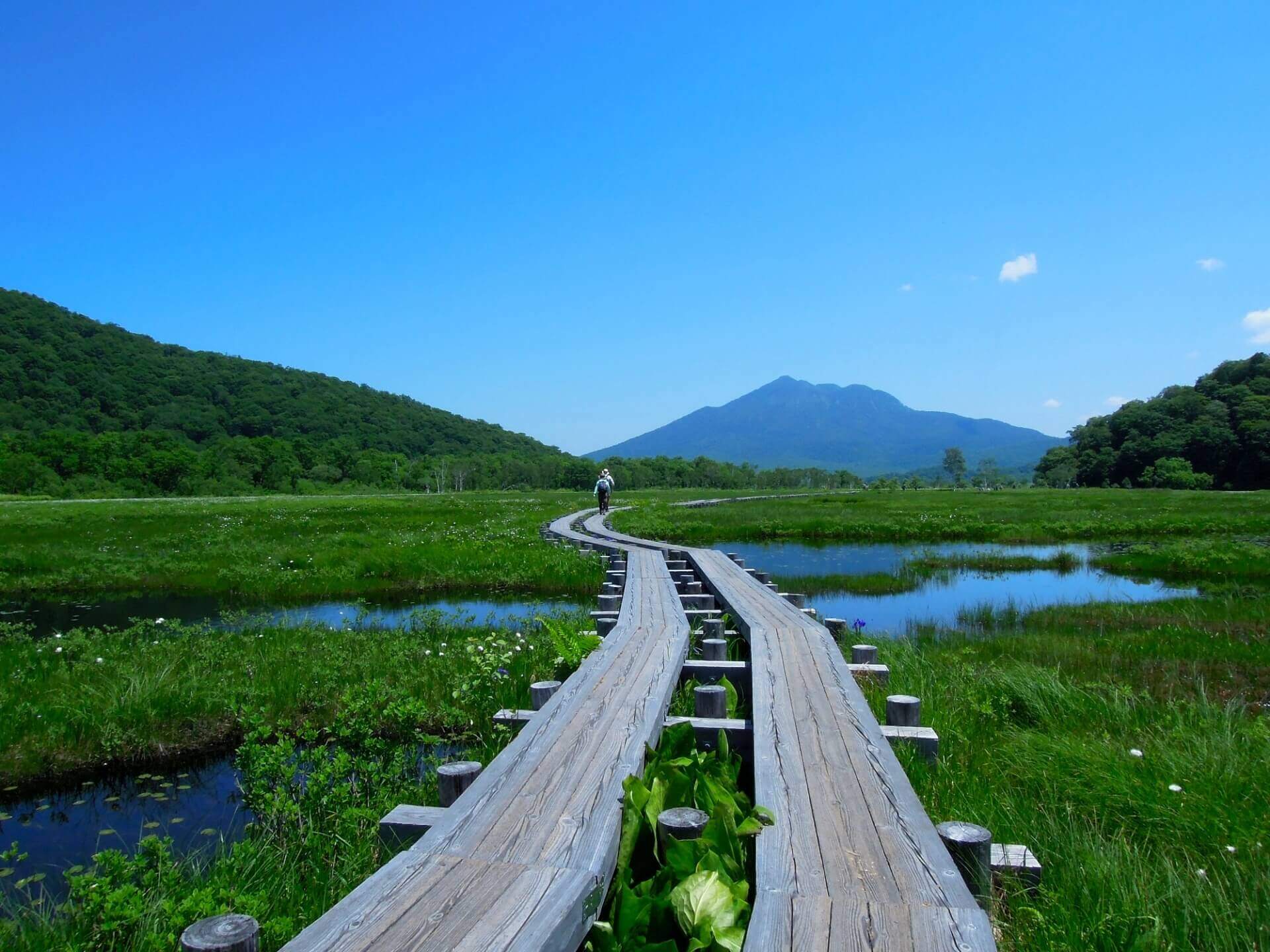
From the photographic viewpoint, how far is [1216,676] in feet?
29.2

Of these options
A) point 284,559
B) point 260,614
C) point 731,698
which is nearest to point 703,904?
point 731,698

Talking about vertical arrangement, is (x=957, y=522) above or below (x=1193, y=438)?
below

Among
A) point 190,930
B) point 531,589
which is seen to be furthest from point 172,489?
point 190,930

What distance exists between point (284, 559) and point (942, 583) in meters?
16.2

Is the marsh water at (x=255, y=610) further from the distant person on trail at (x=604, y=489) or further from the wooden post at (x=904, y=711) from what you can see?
the distant person on trail at (x=604, y=489)

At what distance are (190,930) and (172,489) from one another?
100432mm

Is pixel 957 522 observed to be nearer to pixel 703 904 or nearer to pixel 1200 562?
pixel 1200 562

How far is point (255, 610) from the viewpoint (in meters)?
14.1

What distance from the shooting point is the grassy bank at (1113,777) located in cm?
325

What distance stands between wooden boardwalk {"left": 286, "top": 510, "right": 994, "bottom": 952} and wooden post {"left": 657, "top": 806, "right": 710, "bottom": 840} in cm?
23

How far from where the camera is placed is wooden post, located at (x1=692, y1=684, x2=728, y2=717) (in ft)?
17.8

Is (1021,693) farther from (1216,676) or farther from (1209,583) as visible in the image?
(1209,583)

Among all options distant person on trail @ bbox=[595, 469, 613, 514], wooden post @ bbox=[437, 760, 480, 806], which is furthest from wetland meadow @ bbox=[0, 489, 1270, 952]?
distant person on trail @ bbox=[595, 469, 613, 514]

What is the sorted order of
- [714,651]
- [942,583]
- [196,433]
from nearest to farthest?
[714,651]
[942,583]
[196,433]
